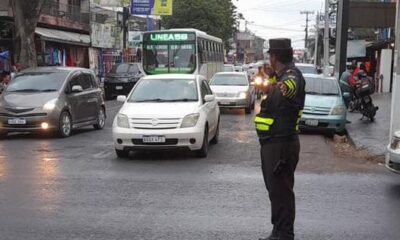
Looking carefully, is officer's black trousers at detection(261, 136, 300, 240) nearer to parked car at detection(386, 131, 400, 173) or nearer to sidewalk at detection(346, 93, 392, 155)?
parked car at detection(386, 131, 400, 173)

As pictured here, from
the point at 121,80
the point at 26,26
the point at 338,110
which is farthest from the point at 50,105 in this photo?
the point at 121,80

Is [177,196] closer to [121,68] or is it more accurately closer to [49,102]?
[49,102]

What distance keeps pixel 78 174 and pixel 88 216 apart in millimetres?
2783

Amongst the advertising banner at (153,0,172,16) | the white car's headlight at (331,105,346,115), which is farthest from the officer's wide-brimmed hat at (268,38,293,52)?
the advertising banner at (153,0,172,16)

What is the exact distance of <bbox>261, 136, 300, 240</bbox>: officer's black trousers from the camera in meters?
5.42

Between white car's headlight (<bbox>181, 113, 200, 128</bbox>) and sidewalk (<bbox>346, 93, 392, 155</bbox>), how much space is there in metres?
3.83

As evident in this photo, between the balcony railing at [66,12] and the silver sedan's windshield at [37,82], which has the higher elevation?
the balcony railing at [66,12]

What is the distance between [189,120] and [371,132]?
21.6 ft

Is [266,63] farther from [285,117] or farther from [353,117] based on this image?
[353,117]

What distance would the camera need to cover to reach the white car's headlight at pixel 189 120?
1109 centimetres

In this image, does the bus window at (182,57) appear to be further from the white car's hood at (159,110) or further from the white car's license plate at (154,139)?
the white car's license plate at (154,139)

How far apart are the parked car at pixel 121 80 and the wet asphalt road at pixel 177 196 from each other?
18374mm

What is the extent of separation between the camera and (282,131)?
537 cm

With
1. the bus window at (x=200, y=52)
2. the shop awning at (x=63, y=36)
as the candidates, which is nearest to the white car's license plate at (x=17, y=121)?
the bus window at (x=200, y=52)
